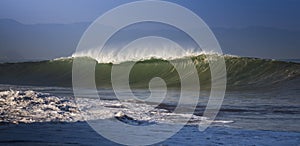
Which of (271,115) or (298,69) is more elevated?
(298,69)

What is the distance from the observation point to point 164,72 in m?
37.5

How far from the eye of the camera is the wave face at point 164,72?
27.8 meters

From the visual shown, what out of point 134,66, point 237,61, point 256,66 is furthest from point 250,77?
point 134,66

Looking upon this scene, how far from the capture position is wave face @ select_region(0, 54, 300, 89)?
91.0 ft

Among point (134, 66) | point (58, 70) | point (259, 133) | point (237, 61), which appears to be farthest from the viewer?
point (58, 70)

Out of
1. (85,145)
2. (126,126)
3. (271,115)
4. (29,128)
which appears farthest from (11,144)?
(271,115)

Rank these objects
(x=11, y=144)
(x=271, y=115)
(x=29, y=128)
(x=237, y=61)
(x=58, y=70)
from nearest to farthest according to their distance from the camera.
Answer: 1. (x=11, y=144)
2. (x=29, y=128)
3. (x=271, y=115)
4. (x=237, y=61)
5. (x=58, y=70)

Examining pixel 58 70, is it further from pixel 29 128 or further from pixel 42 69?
pixel 29 128

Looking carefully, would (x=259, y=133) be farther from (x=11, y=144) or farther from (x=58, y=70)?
(x=58, y=70)

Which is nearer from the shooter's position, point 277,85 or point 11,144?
point 11,144

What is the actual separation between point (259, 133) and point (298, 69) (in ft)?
69.7

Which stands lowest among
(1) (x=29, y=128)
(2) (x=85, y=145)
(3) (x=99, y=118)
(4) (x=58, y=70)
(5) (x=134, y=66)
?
(2) (x=85, y=145)

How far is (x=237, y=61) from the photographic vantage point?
3381cm

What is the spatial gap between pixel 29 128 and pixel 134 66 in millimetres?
34027
